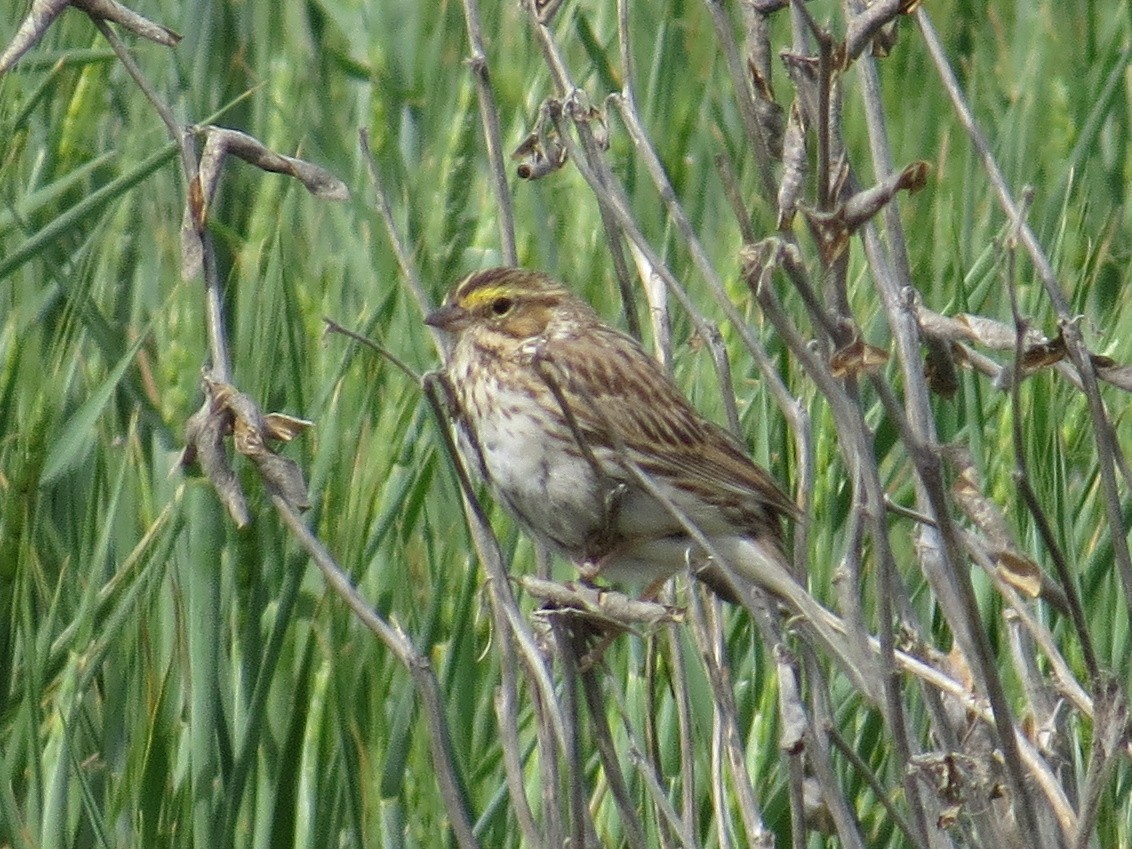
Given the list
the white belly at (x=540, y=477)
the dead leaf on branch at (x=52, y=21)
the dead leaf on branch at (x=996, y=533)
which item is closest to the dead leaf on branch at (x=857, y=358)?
the dead leaf on branch at (x=996, y=533)

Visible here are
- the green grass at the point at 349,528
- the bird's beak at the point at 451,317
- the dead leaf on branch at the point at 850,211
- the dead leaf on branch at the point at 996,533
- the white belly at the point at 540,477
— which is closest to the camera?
the dead leaf on branch at the point at 850,211

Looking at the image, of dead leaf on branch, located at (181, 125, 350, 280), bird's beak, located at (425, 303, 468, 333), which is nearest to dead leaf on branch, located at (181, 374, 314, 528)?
dead leaf on branch, located at (181, 125, 350, 280)

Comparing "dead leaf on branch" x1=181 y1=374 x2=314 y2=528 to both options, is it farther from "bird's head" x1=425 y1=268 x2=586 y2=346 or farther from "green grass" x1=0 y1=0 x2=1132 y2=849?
"bird's head" x1=425 y1=268 x2=586 y2=346

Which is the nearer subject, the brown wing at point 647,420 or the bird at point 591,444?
the bird at point 591,444

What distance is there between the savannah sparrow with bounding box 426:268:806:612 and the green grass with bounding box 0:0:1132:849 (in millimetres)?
76

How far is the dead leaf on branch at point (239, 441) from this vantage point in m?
1.89

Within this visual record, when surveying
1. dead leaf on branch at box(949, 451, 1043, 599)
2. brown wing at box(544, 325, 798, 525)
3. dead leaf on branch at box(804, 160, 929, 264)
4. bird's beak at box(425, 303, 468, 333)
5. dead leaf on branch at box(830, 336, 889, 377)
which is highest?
bird's beak at box(425, 303, 468, 333)

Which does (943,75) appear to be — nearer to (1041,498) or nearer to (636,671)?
(1041,498)

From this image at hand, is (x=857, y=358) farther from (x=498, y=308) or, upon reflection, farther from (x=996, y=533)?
(x=498, y=308)

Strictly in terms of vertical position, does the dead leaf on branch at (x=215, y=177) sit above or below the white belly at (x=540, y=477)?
above

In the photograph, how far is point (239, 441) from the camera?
1.91 metres

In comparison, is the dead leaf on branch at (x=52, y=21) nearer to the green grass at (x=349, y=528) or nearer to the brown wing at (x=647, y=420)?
the green grass at (x=349, y=528)

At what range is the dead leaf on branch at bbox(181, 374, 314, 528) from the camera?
1.89 metres

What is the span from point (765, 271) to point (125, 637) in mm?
1282
